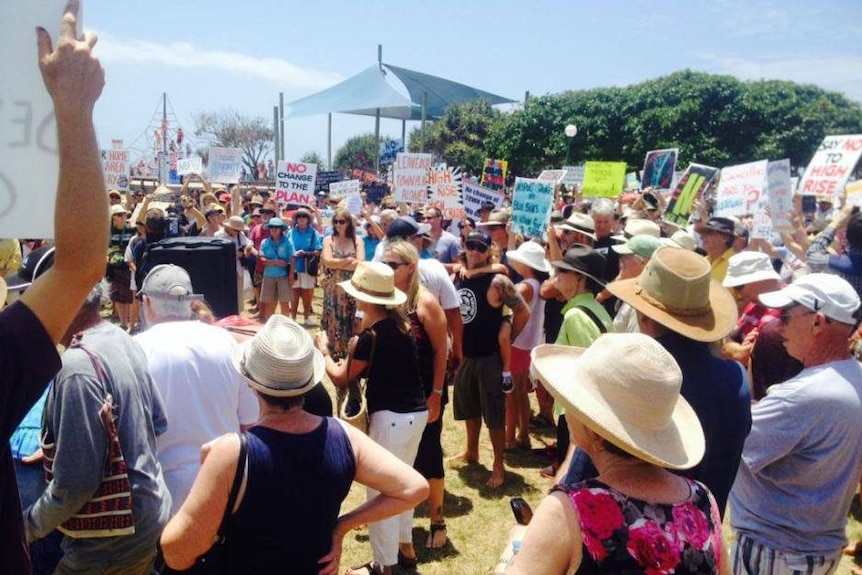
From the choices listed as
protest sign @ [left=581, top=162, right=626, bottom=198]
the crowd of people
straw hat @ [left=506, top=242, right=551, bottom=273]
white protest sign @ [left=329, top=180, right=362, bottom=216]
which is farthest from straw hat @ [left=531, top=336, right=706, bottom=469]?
protest sign @ [left=581, top=162, right=626, bottom=198]

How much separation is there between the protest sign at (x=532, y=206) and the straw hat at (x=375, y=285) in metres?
4.54

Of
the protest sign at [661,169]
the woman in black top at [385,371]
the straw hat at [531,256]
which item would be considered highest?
the protest sign at [661,169]

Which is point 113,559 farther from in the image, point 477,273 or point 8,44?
point 477,273

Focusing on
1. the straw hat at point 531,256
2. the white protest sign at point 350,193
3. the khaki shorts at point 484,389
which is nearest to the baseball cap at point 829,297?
the khaki shorts at point 484,389

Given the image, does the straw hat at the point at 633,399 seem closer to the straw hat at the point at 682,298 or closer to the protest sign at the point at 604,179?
the straw hat at the point at 682,298

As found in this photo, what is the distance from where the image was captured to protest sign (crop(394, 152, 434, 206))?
10414 millimetres

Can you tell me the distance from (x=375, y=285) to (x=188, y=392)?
4.03ft

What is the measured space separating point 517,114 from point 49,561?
41289 mm

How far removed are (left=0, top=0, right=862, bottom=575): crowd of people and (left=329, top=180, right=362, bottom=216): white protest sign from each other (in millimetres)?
8246

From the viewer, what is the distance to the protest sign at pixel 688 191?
847 centimetres

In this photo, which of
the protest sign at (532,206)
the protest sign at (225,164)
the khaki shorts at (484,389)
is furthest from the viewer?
the protest sign at (225,164)

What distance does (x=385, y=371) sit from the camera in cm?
372

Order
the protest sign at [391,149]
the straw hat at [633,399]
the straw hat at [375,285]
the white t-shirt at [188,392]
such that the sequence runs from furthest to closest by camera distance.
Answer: the protest sign at [391,149]
the straw hat at [375,285]
the white t-shirt at [188,392]
the straw hat at [633,399]

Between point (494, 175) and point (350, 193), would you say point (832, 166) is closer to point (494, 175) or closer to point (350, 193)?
point (494, 175)
